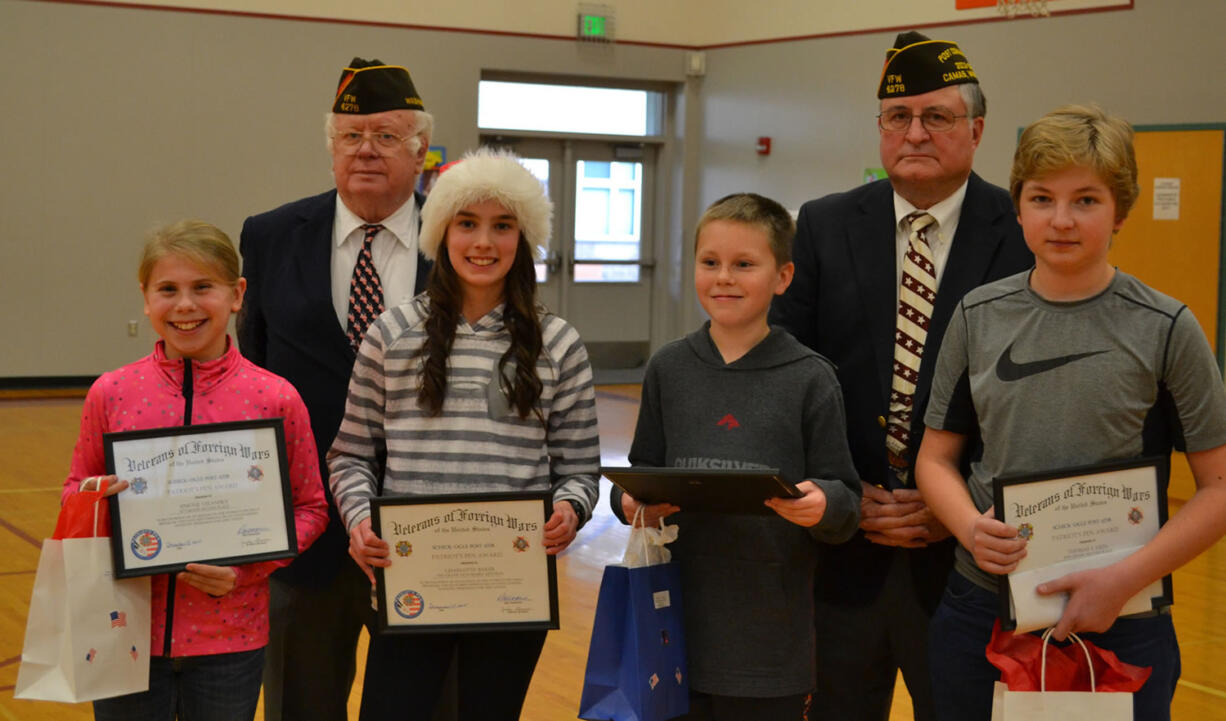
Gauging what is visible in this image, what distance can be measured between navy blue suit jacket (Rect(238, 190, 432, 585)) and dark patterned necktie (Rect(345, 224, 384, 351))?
0.04m

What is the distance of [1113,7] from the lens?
982 cm

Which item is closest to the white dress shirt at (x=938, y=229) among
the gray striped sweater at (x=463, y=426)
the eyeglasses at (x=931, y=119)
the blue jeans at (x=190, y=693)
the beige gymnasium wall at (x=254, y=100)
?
the eyeglasses at (x=931, y=119)

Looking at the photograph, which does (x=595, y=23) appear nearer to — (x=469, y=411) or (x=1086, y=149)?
(x=469, y=411)

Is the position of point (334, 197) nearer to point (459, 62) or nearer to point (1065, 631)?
point (1065, 631)

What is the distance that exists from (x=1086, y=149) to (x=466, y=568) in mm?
1473

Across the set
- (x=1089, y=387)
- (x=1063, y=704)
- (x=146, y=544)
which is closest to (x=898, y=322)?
(x=1089, y=387)

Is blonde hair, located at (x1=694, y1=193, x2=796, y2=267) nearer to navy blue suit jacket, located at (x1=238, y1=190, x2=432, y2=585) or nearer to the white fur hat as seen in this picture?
the white fur hat

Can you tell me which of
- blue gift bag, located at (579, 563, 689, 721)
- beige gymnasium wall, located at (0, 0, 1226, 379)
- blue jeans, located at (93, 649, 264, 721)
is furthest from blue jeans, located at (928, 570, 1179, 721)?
beige gymnasium wall, located at (0, 0, 1226, 379)

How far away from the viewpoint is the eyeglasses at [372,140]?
3035 mm

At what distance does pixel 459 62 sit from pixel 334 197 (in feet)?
33.9

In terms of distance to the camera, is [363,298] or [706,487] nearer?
[706,487]

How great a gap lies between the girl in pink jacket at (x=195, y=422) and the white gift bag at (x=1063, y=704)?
1.48m

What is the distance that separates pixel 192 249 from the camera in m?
2.57

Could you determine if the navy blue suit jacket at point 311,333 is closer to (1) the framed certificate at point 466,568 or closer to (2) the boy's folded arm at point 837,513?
(1) the framed certificate at point 466,568
